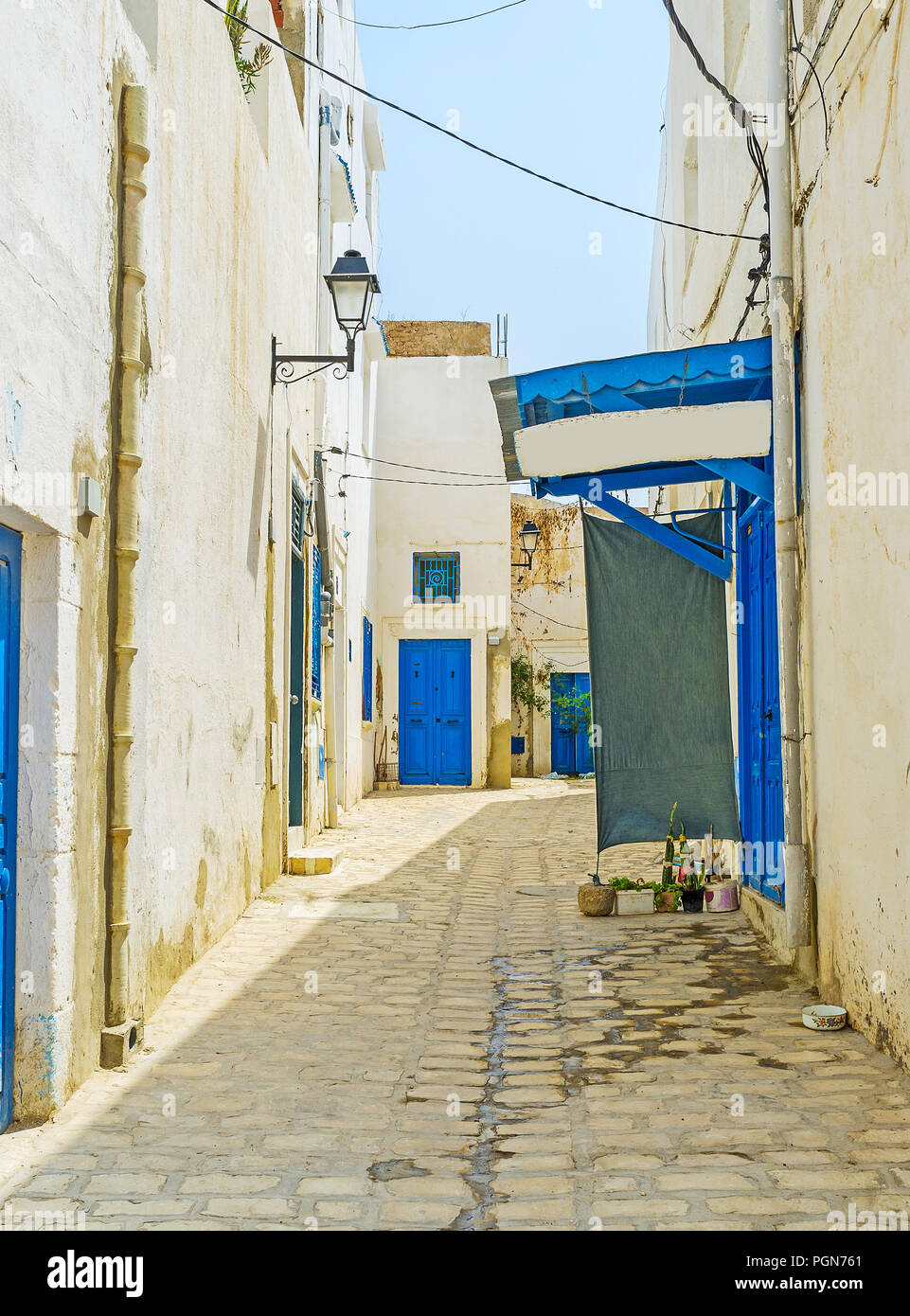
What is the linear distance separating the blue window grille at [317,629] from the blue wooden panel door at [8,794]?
291 inches

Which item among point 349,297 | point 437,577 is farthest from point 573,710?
point 349,297

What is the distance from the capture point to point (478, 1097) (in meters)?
4.01

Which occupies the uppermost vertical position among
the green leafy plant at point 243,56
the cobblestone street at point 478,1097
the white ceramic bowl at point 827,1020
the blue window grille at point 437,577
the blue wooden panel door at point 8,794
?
the green leafy plant at point 243,56

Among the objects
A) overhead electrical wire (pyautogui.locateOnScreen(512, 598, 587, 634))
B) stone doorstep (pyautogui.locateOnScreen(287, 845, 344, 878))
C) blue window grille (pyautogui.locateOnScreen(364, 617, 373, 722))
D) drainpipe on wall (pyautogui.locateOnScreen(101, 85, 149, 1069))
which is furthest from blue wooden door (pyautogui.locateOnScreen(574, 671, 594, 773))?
drainpipe on wall (pyautogui.locateOnScreen(101, 85, 149, 1069))

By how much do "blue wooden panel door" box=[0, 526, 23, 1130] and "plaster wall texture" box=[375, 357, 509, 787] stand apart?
16.0 m

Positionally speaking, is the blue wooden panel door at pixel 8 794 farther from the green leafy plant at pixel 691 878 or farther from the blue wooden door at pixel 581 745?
the blue wooden door at pixel 581 745

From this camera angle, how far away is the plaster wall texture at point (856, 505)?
4039 mm

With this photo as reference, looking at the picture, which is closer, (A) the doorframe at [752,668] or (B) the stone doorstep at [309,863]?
(A) the doorframe at [752,668]

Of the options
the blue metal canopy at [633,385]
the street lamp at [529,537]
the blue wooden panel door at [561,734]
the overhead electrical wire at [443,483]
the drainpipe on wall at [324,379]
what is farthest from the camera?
the blue wooden panel door at [561,734]

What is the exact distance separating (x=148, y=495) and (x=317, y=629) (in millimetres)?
6890

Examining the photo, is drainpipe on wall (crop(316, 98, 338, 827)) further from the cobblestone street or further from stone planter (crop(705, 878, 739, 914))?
stone planter (crop(705, 878, 739, 914))

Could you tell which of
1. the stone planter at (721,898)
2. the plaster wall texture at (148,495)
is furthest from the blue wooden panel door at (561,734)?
the stone planter at (721,898)
